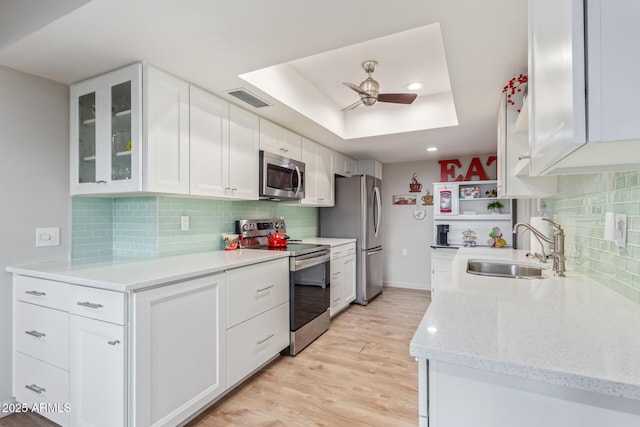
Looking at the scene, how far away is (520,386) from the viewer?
0.75 m

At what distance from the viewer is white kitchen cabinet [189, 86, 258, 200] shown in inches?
88.3

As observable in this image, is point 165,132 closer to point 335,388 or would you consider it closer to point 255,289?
point 255,289

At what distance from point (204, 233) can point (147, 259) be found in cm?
50

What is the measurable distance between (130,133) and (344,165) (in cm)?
303

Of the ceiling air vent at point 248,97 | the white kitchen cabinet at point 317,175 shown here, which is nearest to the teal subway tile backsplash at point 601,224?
the ceiling air vent at point 248,97

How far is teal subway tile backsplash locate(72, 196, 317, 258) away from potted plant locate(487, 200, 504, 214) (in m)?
3.63

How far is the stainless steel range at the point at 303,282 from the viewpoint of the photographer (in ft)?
8.77

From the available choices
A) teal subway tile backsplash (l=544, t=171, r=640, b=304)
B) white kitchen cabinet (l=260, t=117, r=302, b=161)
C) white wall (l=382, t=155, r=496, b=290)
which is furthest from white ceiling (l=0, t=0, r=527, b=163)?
white wall (l=382, t=155, r=496, b=290)

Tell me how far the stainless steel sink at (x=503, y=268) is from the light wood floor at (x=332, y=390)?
90 cm

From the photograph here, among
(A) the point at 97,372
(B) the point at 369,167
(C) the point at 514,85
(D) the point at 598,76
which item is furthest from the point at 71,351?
(B) the point at 369,167

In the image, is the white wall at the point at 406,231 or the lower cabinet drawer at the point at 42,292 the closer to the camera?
the lower cabinet drawer at the point at 42,292

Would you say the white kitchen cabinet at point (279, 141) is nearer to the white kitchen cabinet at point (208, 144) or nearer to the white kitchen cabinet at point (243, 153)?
the white kitchen cabinet at point (243, 153)

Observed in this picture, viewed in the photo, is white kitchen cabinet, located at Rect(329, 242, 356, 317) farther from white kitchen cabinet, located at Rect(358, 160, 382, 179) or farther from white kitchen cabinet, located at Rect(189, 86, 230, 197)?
white kitchen cabinet, located at Rect(189, 86, 230, 197)

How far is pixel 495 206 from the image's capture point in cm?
436
